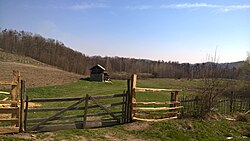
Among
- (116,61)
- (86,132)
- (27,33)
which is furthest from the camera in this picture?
(116,61)

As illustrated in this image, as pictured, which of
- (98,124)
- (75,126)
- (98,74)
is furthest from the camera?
(98,74)

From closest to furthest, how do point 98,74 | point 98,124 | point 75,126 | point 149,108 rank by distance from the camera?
point 75,126 < point 98,124 < point 149,108 < point 98,74

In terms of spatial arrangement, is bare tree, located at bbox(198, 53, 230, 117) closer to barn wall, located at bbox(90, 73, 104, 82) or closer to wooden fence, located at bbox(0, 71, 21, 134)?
wooden fence, located at bbox(0, 71, 21, 134)

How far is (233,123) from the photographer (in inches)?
661

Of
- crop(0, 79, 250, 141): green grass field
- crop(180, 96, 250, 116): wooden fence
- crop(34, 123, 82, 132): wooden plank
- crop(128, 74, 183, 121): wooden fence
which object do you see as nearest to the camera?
crop(0, 79, 250, 141): green grass field

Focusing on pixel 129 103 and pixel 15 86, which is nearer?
pixel 15 86

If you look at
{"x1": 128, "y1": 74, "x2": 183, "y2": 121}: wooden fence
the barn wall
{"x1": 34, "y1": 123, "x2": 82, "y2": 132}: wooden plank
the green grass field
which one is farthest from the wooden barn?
{"x1": 34, "y1": 123, "x2": 82, "y2": 132}: wooden plank

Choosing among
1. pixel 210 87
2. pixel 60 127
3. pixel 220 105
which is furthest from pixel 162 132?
pixel 220 105

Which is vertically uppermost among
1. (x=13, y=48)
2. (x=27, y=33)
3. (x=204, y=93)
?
(x=27, y=33)

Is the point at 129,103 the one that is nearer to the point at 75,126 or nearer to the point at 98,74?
the point at 75,126

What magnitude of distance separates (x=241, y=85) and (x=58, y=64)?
73.3 metres

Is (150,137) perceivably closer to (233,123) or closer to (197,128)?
(197,128)

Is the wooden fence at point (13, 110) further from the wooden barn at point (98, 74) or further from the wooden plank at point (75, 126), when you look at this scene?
the wooden barn at point (98, 74)

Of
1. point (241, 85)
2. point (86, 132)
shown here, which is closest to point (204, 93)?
point (86, 132)
